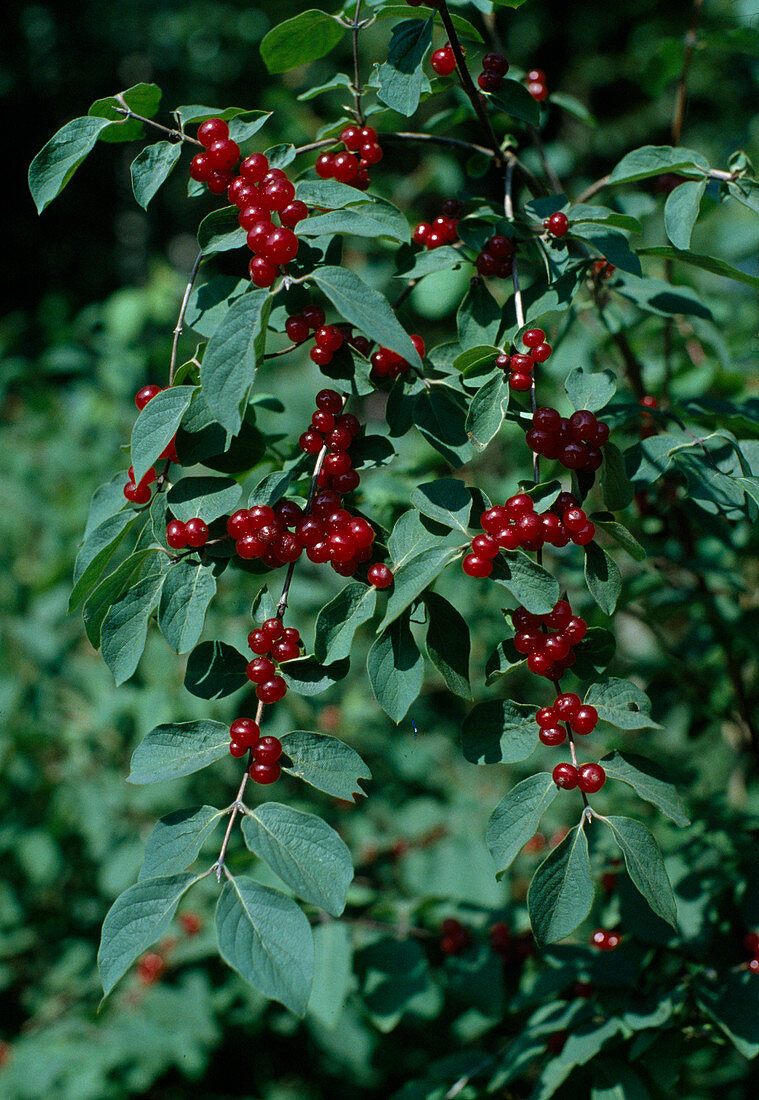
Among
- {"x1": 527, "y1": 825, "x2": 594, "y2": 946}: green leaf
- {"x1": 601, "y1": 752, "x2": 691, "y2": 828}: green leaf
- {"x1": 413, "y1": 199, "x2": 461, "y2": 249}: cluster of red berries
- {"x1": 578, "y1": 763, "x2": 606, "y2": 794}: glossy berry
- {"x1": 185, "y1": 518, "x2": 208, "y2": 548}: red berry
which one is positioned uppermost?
{"x1": 413, "y1": 199, "x2": 461, "y2": 249}: cluster of red berries

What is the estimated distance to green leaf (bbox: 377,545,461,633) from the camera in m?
0.68

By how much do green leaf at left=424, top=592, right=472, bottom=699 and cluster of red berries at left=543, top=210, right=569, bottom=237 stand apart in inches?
16.2

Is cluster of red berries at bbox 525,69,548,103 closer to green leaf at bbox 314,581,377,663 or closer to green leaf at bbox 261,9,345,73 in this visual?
green leaf at bbox 261,9,345,73

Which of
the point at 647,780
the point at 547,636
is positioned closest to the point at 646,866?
the point at 647,780

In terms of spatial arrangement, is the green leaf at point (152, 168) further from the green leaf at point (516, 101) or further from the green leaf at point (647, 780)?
the green leaf at point (647, 780)

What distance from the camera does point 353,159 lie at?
0.84m

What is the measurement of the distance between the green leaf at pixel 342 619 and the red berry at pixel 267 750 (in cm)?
10

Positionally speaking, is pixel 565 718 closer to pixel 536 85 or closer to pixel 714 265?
pixel 714 265

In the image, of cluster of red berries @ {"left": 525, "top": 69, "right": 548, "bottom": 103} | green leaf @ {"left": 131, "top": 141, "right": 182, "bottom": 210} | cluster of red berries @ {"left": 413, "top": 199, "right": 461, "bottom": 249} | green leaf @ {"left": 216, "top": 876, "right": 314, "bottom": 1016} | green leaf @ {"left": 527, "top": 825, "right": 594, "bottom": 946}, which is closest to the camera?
green leaf @ {"left": 216, "top": 876, "right": 314, "bottom": 1016}

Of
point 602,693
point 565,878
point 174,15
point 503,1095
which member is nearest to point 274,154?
point 602,693

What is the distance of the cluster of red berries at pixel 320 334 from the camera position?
0.79 m

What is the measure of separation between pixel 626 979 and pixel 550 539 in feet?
2.21

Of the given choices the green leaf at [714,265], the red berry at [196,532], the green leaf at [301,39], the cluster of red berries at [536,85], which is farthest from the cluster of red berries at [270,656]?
the cluster of red berries at [536,85]

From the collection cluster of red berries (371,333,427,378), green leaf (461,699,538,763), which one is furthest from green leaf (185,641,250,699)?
cluster of red berries (371,333,427,378)
